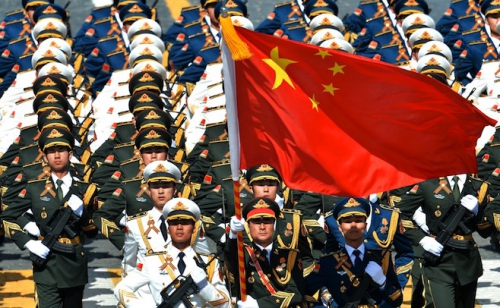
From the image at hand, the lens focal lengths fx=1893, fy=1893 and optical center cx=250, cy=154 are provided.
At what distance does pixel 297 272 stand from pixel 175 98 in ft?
27.4

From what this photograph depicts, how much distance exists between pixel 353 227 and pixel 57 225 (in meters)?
3.82

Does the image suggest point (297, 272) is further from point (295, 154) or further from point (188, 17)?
point (188, 17)

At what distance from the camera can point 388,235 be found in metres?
18.7

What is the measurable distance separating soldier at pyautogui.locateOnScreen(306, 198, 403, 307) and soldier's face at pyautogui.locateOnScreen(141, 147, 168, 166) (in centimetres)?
388

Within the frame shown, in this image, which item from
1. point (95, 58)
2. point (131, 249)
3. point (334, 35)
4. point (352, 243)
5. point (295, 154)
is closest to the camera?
point (295, 154)

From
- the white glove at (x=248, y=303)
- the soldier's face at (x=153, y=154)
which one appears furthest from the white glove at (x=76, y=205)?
the white glove at (x=248, y=303)

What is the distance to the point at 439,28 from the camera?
29688 millimetres

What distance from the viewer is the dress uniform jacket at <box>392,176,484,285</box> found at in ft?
64.7

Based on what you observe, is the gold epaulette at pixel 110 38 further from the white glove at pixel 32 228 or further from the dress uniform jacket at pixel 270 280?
the dress uniform jacket at pixel 270 280

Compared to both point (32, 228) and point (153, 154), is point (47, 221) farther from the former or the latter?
point (153, 154)

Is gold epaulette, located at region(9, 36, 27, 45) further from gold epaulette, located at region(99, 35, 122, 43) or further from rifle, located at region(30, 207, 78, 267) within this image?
rifle, located at region(30, 207, 78, 267)

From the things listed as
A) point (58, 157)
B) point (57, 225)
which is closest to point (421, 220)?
point (57, 225)

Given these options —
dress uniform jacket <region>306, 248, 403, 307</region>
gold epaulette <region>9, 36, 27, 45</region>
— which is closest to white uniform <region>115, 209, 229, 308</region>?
dress uniform jacket <region>306, 248, 403, 307</region>

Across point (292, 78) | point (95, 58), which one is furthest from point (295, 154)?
point (95, 58)
